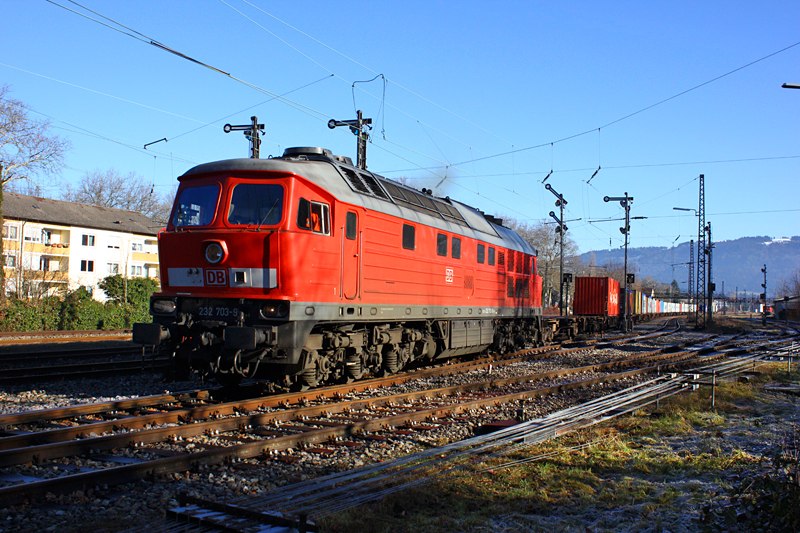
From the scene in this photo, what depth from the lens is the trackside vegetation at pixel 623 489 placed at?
4.82 meters

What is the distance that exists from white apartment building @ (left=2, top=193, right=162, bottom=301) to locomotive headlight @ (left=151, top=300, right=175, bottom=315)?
40655mm

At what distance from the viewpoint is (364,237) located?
11164 mm

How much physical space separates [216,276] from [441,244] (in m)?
6.41

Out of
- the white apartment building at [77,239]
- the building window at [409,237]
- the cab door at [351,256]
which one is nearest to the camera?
the cab door at [351,256]

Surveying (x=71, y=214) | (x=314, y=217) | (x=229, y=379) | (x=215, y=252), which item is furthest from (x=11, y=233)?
(x=314, y=217)

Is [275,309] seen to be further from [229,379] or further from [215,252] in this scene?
[229,379]

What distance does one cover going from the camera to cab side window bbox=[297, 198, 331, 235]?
9.67 m

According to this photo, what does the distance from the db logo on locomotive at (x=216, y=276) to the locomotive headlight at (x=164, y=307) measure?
0.84m

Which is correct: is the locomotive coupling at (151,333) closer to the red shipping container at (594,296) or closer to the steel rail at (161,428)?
the steel rail at (161,428)

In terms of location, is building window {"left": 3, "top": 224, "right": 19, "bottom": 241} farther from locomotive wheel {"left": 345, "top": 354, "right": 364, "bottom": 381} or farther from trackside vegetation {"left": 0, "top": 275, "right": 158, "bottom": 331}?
locomotive wheel {"left": 345, "top": 354, "right": 364, "bottom": 381}

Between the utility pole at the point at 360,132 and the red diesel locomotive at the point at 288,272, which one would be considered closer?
the red diesel locomotive at the point at 288,272

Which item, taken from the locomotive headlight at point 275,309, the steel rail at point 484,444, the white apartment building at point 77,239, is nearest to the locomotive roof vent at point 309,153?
the locomotive headlight at point 275,309

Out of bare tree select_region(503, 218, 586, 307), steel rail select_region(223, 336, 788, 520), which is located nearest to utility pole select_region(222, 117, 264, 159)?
steel rail select_region(223, 336, 788, 520)

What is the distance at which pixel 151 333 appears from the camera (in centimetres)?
939
